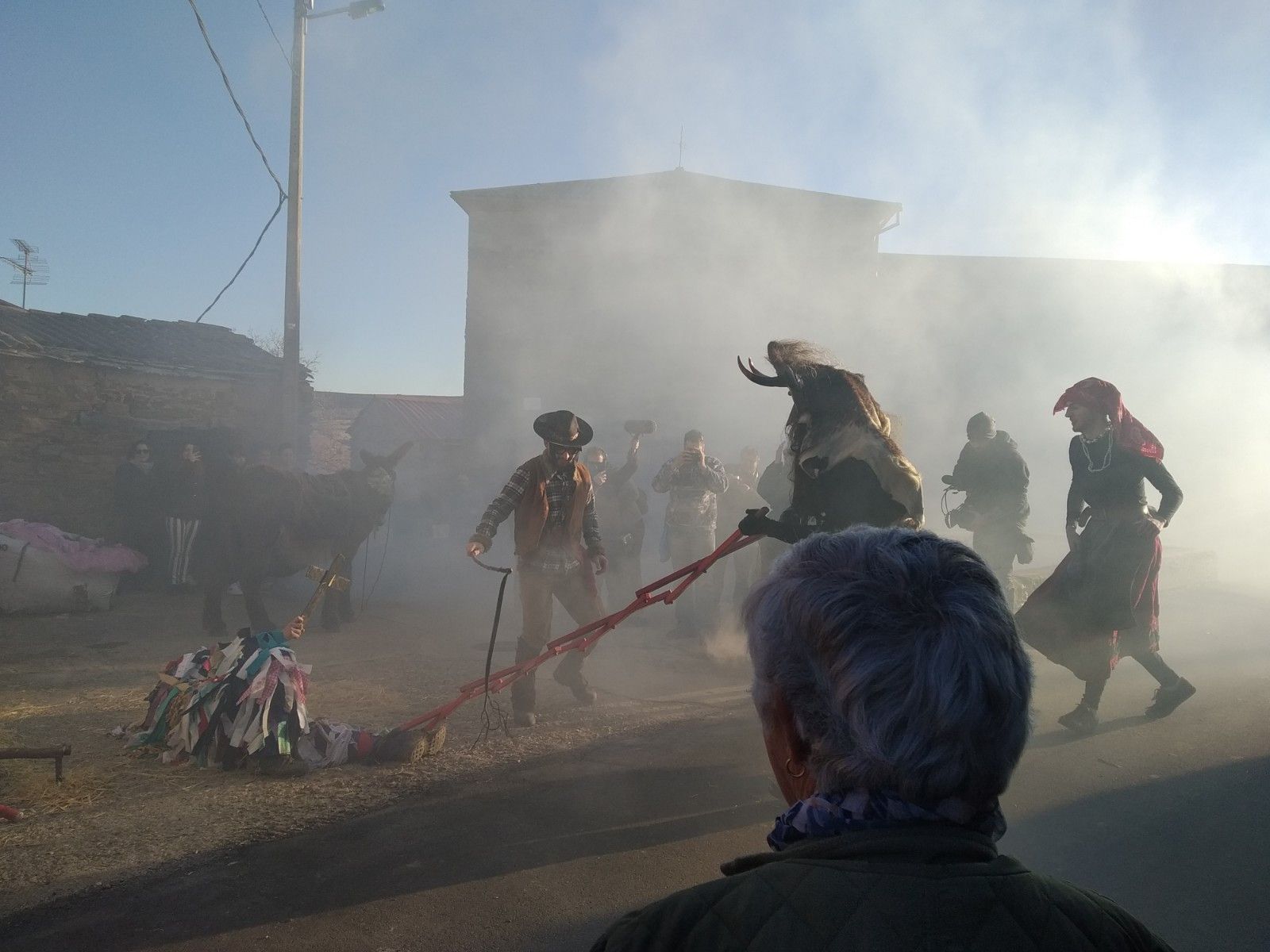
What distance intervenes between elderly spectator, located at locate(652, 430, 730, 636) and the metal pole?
5.37m

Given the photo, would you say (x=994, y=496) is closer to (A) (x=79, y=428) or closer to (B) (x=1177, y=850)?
(B) (x=1177, y=850)

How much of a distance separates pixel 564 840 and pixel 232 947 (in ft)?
4.27

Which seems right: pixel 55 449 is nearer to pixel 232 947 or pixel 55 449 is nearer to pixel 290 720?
pixel 290 720

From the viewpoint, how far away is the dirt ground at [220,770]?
351 centimetres

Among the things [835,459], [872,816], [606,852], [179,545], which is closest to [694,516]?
[835,459]

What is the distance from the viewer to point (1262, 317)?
17.6 m

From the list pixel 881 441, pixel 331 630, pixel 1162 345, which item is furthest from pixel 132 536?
pixel 1162 345

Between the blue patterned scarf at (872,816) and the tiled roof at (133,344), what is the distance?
41.1 ft

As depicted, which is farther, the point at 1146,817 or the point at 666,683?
the point at 666,683

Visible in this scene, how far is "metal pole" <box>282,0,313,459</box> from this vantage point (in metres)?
10.6

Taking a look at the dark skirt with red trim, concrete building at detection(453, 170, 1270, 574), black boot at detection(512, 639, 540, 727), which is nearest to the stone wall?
concrete building at detection(453, 170, 1270, 574)

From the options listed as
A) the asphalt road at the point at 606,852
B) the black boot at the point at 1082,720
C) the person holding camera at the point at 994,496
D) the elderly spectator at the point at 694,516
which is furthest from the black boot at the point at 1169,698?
the elderly spectator at the point at 694,516

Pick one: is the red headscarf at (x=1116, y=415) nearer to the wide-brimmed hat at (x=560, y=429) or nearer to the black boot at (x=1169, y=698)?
the black boot at (x=1169, y=698)

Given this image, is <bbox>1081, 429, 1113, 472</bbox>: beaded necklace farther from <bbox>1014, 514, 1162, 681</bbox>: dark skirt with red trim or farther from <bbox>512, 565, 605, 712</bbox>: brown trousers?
<bbox>512, 565, 605, 712</bbox>: brown trousers
